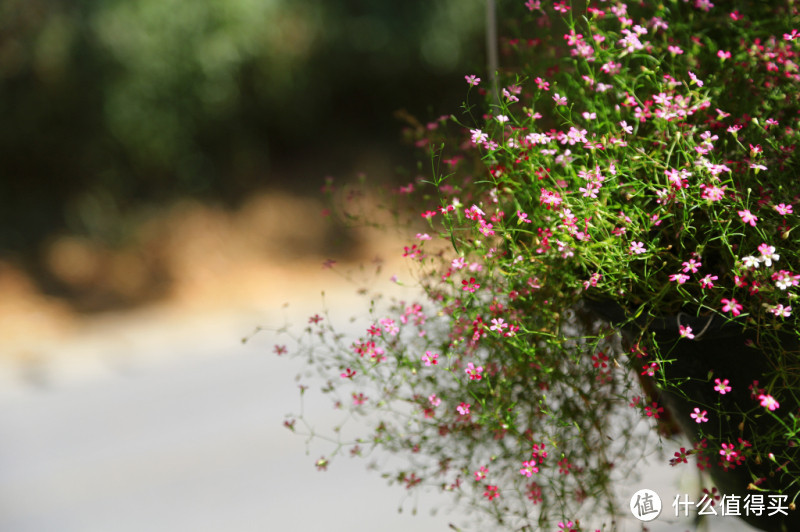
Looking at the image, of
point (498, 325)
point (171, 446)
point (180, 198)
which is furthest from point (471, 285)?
point (180, 198)

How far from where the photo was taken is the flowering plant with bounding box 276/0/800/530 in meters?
0.61

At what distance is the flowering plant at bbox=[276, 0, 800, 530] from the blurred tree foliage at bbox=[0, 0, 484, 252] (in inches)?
113

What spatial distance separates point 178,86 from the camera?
3707 mm

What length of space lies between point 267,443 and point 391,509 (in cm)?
62

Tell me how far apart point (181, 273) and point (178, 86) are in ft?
2.99

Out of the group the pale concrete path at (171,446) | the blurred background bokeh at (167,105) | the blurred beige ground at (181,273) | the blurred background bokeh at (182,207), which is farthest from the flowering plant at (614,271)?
the blurred background bokeh at (167,105)

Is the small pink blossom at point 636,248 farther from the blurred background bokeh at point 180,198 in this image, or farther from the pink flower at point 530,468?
the blurred background bokeh at point 180,198

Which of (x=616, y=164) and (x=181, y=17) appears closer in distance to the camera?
(x=616, y=164)

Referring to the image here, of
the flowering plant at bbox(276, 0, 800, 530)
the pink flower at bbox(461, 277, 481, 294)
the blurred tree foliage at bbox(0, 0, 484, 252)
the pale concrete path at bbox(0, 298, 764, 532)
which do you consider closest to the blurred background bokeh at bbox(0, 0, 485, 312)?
the blurred tree foliage at bbox(0, 0, 484, 252)

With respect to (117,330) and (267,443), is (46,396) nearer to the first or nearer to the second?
(117,330)

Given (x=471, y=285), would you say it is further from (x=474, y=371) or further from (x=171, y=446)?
(x=171, y=446)

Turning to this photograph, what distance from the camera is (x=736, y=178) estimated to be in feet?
2.18

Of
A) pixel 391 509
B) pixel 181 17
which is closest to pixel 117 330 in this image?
pixel 181 17

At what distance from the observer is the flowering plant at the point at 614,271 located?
61 centimetres
